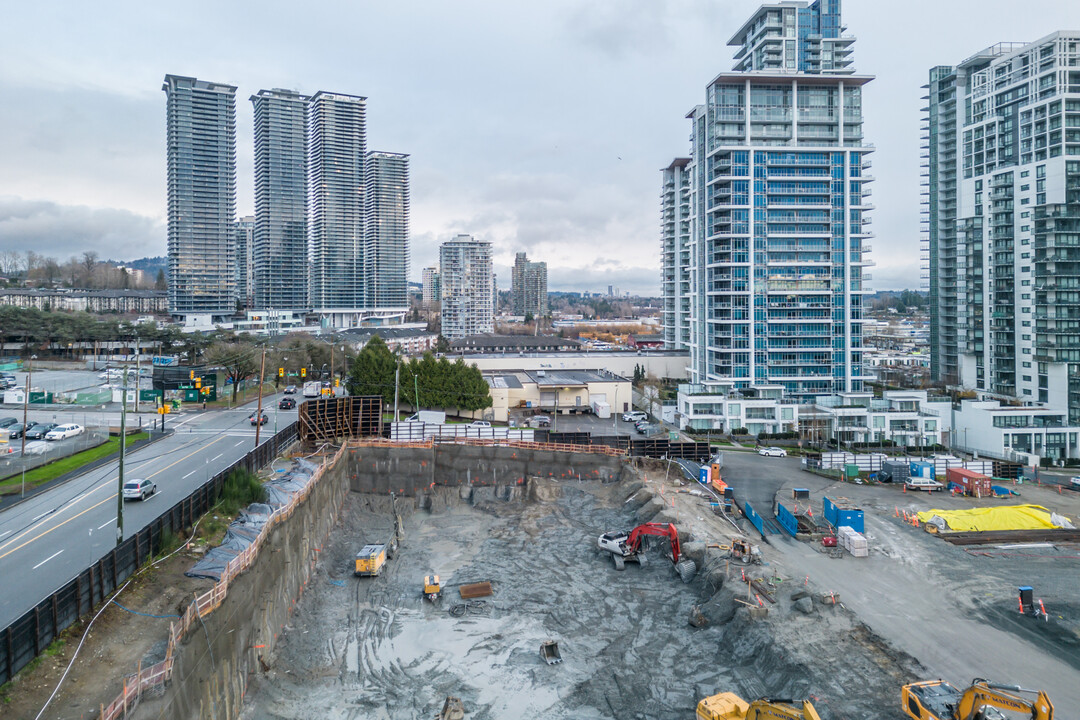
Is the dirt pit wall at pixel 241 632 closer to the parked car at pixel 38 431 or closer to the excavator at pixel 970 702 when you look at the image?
the excavator at pixel 970 702

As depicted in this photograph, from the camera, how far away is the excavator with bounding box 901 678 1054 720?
16.5 m

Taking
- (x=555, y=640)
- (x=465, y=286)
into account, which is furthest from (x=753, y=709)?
(x=465, y=286)

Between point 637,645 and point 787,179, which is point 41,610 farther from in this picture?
point 787,179

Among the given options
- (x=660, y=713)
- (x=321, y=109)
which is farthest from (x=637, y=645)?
(x=321, y=109)

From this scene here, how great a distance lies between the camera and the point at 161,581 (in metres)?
20.7

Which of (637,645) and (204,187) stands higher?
(204,187)

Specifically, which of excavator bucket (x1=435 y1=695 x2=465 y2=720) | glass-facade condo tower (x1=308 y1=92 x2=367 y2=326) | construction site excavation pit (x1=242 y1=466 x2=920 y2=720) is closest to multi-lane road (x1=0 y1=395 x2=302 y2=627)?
construction site excavation pit (x1=242 y1=466 x2=920 y2=720)

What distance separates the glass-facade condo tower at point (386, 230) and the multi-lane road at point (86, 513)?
124m

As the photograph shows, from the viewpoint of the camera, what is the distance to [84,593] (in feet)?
58.0

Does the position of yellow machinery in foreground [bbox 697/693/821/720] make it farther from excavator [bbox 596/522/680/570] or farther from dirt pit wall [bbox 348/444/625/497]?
dirt pit wall [bbox 348/444/625/497]

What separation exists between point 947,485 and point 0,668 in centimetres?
5049

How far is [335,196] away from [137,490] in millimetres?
138374

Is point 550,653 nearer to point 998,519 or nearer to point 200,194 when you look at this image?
point 998,519

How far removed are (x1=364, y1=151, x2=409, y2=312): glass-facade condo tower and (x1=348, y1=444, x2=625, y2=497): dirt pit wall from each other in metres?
127
